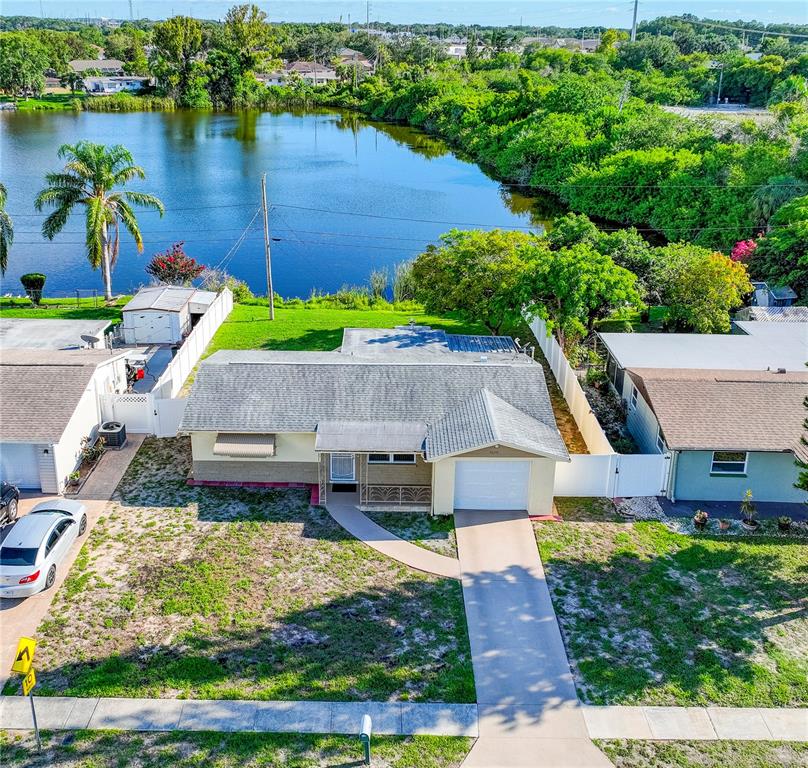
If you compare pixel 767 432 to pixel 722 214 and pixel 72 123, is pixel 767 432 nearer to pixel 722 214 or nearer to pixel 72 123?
pixel 722 214

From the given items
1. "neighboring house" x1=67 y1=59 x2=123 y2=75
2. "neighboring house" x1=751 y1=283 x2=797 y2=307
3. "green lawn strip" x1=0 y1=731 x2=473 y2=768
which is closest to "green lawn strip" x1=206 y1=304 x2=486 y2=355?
"neighboring house" x1=751 y1=283 x2=797 y2=307

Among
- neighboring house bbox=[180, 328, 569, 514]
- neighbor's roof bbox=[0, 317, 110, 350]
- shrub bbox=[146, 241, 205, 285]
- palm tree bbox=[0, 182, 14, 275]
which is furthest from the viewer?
shrub bbox=[146, 241, 205, 285]

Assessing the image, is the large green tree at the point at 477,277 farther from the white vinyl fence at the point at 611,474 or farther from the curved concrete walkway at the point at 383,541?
the curved concrete walkway at the point at 383,541

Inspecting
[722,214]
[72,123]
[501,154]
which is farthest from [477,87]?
[722,214]

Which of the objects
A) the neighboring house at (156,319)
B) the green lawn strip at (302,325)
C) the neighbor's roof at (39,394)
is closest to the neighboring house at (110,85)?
the green lawn strip at (302,325)

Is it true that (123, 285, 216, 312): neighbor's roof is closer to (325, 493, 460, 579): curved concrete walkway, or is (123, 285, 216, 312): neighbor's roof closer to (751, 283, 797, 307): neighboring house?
(325, 493, 460, 579): curved concrete walkway
